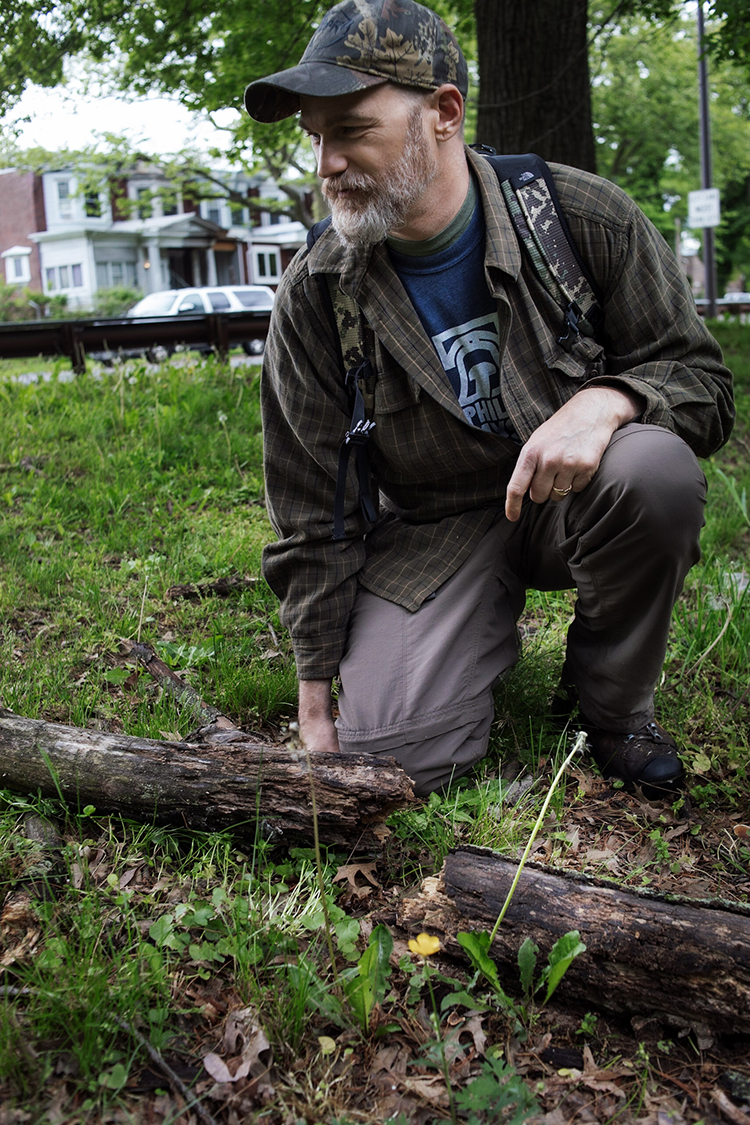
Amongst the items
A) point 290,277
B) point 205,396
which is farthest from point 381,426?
point 205,396

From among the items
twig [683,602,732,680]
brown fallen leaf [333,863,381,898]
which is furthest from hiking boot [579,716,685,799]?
brown fallen leaf [333,863,381,898]

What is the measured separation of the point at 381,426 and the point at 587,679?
3.39ft

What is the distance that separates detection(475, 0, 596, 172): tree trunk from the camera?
6746 millimetres

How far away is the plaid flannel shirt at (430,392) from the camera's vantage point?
268cm

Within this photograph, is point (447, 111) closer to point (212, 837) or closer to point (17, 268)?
point (212, 837)

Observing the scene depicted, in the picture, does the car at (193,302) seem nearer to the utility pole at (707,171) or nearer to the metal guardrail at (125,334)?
the utility pole at (707,171)

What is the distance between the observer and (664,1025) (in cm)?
177

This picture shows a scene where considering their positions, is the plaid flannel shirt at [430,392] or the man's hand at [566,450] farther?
the plaid flannel shirt at [430,392]

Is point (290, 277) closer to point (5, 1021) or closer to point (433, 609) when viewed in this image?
point (433, 609)

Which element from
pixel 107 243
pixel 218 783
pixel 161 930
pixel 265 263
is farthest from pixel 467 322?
pixel 265 263

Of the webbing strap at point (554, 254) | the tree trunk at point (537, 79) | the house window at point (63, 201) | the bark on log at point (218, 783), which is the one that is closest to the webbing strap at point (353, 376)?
the webbing strap at point (554, 254)

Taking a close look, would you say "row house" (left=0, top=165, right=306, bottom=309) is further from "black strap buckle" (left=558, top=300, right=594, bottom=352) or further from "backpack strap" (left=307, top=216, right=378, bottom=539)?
"black strap buckle" (left=558, top=300, right=594, bottom=352)

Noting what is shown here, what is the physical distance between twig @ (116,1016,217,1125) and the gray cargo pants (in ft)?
3.84

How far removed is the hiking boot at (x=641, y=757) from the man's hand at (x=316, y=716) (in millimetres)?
796
